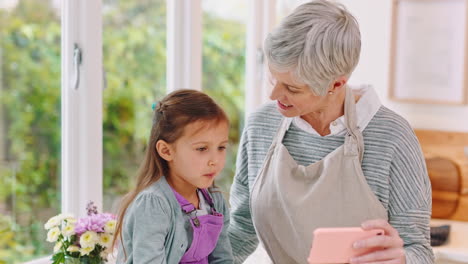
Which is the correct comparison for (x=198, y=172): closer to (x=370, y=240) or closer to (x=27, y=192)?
(x=370, y=240)

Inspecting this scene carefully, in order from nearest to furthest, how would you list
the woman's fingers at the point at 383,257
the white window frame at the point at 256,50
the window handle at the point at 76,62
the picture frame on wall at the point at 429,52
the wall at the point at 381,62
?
the woman's fingers at the point at 383,257 → the window handle at the point at 76,62 → the picture frame on wall at the point at 429,52 → the wall at the point at 381,62 → the white window frame at the point at 256,50

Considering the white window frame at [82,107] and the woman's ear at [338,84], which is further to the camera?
the white window frame at [82,107]

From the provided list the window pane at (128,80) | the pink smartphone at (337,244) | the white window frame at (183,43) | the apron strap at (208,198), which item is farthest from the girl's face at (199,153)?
the white window frame at (183,43)

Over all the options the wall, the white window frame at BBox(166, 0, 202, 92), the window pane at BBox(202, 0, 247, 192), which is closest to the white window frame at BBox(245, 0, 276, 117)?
the window pane at BBox(202, 0, 247, 192)

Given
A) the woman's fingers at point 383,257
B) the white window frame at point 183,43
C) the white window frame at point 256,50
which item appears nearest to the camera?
the woman's fingers at point 383,257

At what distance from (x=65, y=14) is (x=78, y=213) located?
2.13 ft

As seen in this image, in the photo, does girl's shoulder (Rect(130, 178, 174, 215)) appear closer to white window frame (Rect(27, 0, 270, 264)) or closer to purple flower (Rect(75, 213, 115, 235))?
purple flower (Rect(75, 213, 115, 235))

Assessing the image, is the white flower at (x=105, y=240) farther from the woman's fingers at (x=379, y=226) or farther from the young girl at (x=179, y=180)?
the woman's fingers at (x=379, y=226)

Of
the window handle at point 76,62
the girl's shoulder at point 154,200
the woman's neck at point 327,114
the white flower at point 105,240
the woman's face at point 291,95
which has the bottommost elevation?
the white flower at point 105,240

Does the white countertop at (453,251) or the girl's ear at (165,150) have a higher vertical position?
the girl's ear at (165,150)

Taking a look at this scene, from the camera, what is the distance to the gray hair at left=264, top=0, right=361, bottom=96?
5.65 feet

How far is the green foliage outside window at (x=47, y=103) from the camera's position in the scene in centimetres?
225

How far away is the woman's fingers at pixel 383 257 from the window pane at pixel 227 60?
5.43 feet

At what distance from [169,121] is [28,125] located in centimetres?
73
